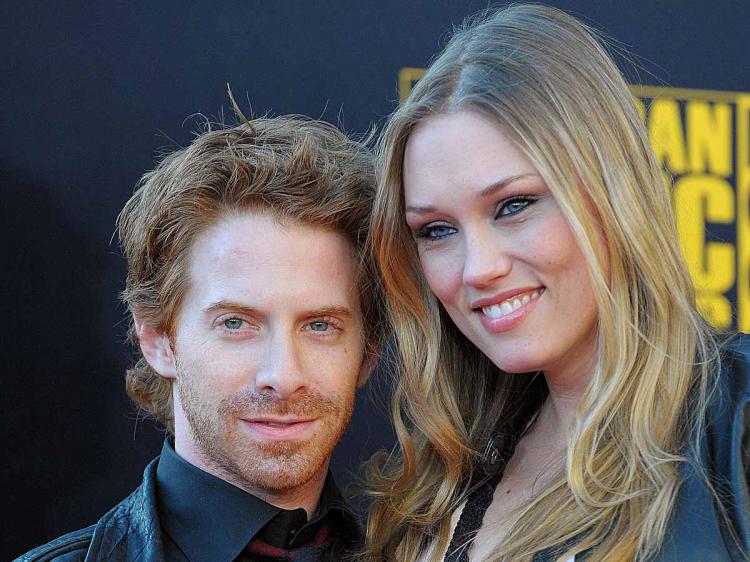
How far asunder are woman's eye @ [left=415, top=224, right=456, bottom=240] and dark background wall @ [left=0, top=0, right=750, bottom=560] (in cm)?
86

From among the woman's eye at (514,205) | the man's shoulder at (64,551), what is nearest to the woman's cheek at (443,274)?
the woman's eye at (514,205)

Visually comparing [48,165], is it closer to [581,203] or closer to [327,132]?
[327,132]

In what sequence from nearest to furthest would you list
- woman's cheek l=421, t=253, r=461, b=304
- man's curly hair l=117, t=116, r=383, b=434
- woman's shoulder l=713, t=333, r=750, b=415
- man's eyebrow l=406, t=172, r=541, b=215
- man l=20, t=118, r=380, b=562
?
1. woman's shoulder l=713, t=333, r=750, b=415
2. man's eyebrow l=406, t=172, r=541, b=215
3. woman's cheek l=421, t=253, r=461, b=304
4. man l=20, t=118, r=380, b=562
5. man's curly hair l=117, t=116, r=383, b=434

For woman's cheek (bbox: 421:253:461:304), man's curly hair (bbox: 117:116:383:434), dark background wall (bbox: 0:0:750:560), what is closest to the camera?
woman's cheek (bbox: 421:253:461:304)

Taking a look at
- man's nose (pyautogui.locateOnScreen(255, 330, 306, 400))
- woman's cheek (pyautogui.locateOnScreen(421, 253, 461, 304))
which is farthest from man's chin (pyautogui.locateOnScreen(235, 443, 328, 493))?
woman's cheek (pyautogui.locateOnScreen(421, 253, 461, 304))

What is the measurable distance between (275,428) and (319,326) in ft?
0.73

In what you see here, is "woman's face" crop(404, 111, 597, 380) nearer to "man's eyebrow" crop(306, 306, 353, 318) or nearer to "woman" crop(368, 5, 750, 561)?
"woman" crop(368, 5, 750, 561)

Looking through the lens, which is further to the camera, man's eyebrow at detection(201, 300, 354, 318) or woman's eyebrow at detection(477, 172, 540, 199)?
man's eyebrow at detection(201, 300, 354, 318)

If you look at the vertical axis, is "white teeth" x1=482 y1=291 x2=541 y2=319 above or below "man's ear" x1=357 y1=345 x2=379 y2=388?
above

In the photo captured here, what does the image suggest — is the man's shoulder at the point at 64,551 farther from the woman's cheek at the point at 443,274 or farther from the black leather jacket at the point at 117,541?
the woman's cheek at the point at 443,274

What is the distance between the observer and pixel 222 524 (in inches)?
80.5

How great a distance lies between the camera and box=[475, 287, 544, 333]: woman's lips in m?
1.87

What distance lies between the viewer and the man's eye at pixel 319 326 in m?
2.15

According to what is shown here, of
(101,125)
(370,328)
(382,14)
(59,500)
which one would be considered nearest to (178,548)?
(370,328)
